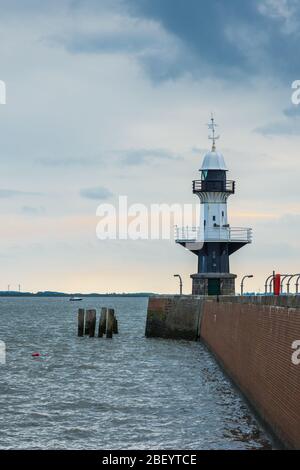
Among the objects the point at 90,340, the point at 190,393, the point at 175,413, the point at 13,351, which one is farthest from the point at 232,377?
the point at 90,340

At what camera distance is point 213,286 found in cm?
5794

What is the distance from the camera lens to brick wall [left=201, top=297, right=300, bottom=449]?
16.5 metres

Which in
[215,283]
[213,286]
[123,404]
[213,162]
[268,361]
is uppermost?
[213,162]

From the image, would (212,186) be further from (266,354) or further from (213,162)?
(266,354)

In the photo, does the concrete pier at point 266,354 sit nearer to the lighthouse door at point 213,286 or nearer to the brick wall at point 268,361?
the brick wall at point 268,361

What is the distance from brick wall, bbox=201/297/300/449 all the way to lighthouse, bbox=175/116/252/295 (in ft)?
83.3

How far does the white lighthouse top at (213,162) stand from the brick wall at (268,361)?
27811mm

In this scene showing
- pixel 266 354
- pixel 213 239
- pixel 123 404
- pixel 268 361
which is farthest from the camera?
pixel 213 239

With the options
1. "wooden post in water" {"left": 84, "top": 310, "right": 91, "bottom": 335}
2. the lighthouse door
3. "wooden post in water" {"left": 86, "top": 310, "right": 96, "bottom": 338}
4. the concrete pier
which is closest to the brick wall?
the concrete pier

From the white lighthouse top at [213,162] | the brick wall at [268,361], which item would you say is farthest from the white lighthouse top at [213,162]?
the brick wall at [268,361]

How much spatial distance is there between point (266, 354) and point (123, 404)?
8.14 m

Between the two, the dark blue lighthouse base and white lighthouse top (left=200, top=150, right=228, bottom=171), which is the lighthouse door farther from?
white lighthouse top (left=200, top=150, right=228, bottom=171)

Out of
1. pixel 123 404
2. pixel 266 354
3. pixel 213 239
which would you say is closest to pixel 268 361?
pixel 266 354

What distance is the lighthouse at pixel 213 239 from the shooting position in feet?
190
